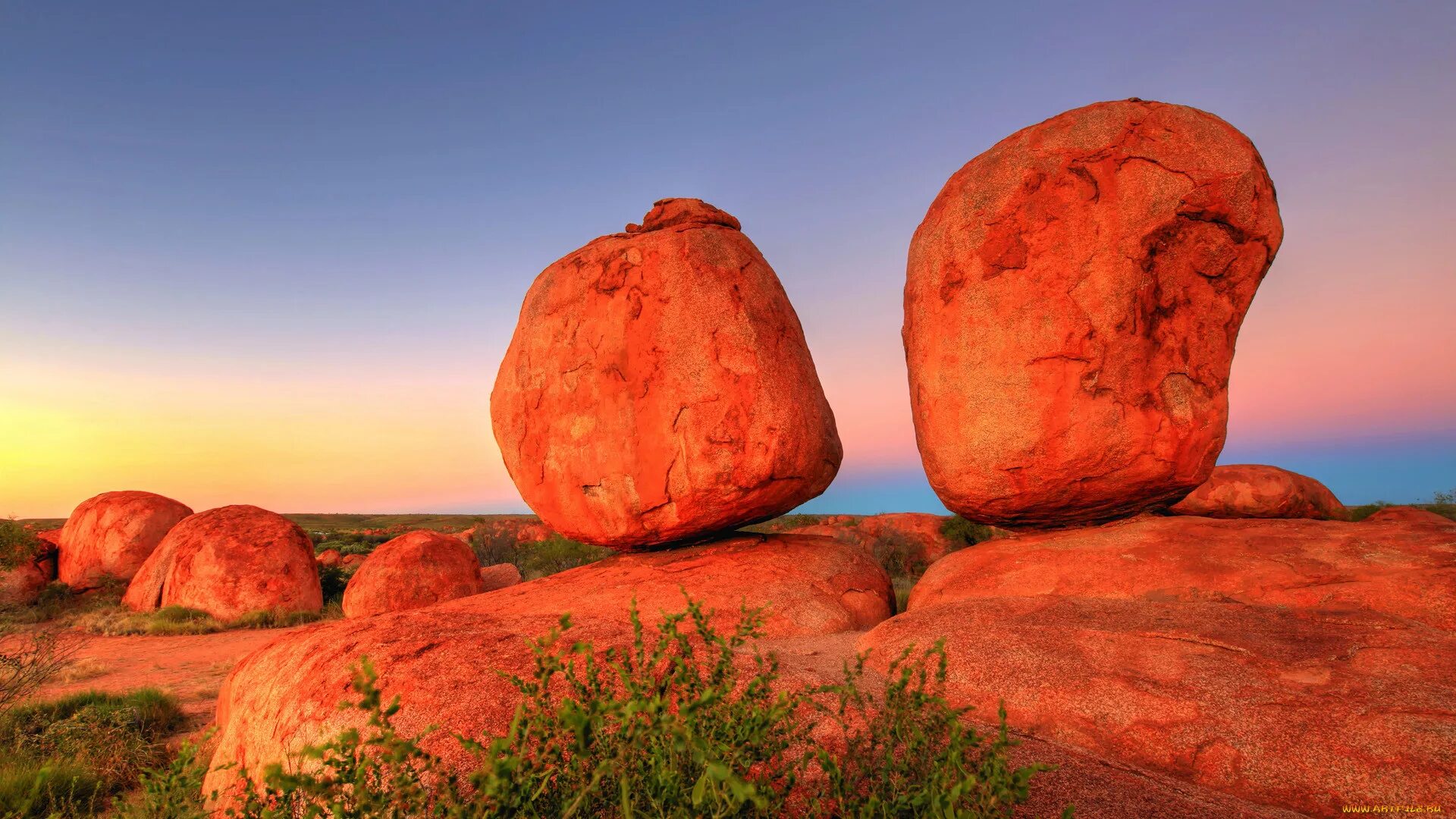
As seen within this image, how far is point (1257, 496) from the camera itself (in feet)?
51.7

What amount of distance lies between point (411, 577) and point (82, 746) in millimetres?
7130

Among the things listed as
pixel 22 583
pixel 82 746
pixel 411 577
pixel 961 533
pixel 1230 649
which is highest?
pixel 1230 649

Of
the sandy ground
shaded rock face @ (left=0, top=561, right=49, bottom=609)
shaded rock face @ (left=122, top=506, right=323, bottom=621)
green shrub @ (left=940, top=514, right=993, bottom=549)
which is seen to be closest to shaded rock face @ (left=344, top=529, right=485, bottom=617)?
the sandy ground

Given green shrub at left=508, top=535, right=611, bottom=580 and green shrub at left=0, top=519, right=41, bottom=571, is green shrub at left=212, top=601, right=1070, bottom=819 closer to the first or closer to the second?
green shrub at left=508, top=535, right=611, bottom=580

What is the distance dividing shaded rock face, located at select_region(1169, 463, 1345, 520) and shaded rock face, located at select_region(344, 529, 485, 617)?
15737mm

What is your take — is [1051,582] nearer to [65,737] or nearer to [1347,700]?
[1347,700]

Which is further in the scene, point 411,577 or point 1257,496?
point 1257,496

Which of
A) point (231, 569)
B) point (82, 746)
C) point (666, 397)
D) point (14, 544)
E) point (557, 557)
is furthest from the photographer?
point (557, 557)

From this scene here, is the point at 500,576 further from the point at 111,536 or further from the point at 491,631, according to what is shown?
the point at 491,631

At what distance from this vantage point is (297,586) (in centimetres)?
1507

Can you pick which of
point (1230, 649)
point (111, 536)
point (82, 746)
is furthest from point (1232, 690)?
point (111, 536)

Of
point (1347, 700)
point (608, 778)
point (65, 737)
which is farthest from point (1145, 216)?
point (65, 737)

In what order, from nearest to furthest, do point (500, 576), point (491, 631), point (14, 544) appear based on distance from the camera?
point (491, 631) < point (500, 576) < point (14, 544)

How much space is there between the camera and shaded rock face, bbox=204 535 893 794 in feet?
15.4
